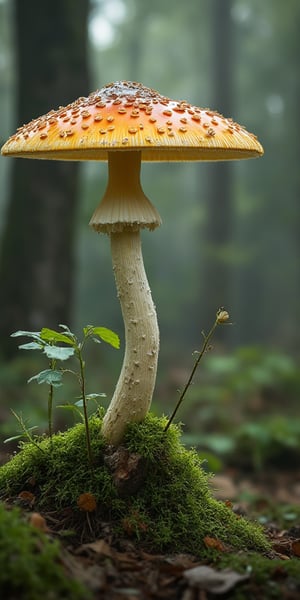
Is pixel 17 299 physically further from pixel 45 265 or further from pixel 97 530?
pixel 97 530

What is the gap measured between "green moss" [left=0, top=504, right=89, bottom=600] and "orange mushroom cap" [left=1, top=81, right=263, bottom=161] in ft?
5.54

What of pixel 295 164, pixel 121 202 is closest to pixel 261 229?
pixel 295 164

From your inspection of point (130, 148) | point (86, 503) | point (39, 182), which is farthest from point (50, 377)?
point (39, 182)

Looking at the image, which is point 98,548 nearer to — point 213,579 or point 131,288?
point 213,579

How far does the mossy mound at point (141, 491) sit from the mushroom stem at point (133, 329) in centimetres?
15

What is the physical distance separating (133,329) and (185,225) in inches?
1121

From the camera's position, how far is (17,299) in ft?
25.9

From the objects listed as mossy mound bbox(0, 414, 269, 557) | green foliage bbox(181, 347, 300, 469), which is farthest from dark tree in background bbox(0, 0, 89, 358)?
mossy mound bbox(0, 414, 269, 557)

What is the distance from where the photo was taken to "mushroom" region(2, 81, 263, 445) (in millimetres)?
2695

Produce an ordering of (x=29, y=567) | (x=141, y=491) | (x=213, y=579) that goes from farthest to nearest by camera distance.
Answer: (x=141, y=491), (x=213, y=579), (x=29, y=567)

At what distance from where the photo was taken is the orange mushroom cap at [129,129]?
2660 millimetres

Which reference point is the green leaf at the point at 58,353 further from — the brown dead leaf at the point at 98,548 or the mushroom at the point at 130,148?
the brown dead leaf at the point at 98,548

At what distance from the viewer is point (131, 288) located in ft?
10.4

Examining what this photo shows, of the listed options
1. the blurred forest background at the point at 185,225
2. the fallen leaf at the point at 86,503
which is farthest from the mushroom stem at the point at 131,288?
the blurred forest background at the point at 185,225
